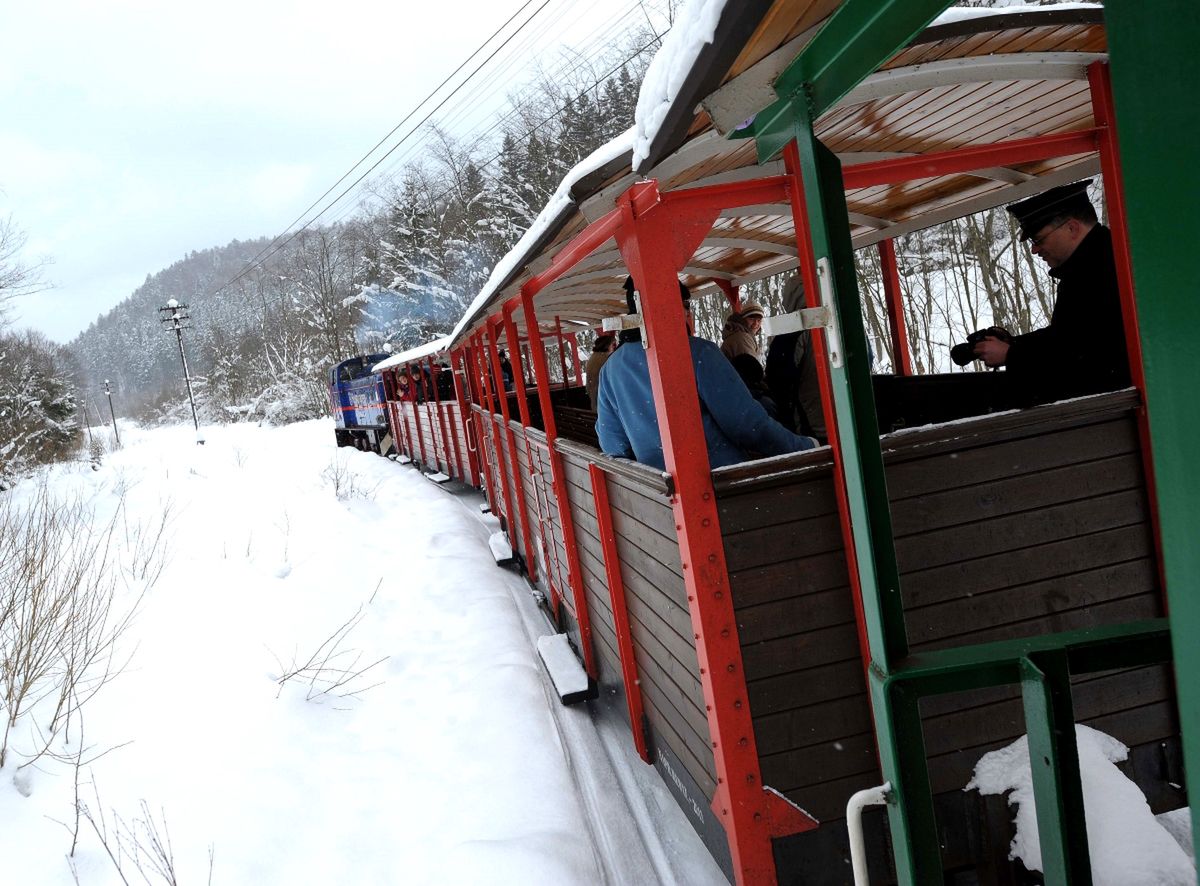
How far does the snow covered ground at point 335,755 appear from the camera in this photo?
338 centimetres

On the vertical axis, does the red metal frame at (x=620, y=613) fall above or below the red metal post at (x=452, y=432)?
below

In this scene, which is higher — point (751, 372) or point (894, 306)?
point (894, 306)

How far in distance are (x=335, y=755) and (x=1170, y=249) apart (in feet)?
15.5

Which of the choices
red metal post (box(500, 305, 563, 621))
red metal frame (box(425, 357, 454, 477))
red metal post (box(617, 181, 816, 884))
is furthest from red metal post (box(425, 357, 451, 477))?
red metal post (box(617, 181, 816, 884))

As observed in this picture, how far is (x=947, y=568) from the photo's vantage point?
99.6 inches

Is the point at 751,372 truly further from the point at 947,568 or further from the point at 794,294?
the point at 947,568

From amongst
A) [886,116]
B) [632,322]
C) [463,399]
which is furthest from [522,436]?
[463,399]

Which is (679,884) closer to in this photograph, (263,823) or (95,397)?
(263,823)

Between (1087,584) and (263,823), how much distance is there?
3795 millimetres

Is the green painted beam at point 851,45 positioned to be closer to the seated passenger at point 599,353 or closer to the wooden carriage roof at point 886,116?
the wooden carriage roof at point 886,116

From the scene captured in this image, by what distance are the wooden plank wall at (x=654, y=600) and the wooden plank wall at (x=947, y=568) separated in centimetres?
31

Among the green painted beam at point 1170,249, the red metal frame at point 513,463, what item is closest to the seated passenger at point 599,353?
the red metal frame at point 513,463

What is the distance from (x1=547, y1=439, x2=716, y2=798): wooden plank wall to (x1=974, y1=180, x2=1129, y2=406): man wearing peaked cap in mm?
1558

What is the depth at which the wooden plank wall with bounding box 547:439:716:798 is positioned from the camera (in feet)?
9.16
